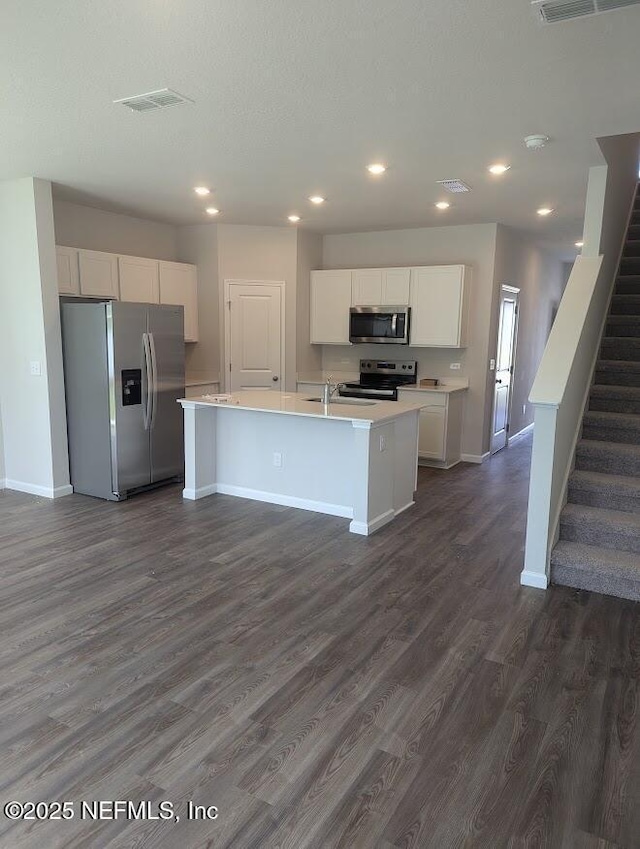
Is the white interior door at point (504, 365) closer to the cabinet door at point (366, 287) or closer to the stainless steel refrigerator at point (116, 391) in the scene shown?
the cabinet door at point (366, 287)

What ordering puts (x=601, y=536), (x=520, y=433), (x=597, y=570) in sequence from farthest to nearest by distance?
(x=520, y=433)
(x=601, y=536)
(x=597, y=570)

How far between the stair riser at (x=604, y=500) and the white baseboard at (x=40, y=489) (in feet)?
14.2

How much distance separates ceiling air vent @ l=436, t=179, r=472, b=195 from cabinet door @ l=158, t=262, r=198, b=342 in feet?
10.6

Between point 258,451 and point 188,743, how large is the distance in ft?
10.6

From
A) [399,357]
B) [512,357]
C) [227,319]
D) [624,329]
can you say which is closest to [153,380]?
[227,319]

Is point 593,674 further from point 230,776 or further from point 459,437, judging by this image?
point 459,437

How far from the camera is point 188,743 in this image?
7.07 ft

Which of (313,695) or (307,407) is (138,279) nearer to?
(307,407)

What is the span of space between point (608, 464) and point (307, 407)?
2337mm

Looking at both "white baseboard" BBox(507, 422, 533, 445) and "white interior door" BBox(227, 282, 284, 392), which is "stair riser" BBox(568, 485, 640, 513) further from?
"white baseboard" BBox(507, 422, 533, 445)

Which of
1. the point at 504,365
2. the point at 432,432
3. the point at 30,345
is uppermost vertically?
the point at 30,345

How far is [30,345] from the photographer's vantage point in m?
5.09

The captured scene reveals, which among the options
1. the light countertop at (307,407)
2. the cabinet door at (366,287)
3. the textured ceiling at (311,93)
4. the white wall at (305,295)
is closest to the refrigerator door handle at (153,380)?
the light countertop at (307,407)

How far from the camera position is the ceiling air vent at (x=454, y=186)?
4.68 meters
